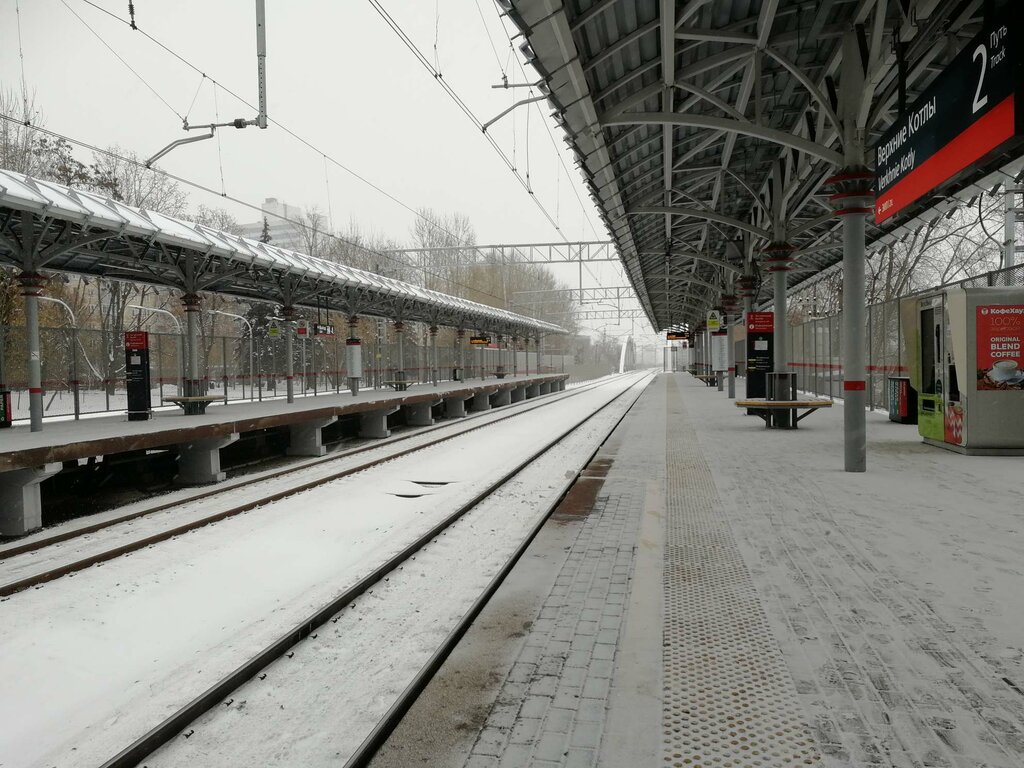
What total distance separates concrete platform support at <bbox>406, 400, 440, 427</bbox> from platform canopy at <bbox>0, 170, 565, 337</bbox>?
12.8 ft

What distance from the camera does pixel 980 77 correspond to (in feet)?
16.2

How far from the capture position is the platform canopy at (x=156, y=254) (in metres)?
10.8

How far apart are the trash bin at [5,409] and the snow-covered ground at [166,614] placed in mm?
7476

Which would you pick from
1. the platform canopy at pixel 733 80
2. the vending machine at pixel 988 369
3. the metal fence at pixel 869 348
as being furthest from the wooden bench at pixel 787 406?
the platform canopy at pixel 733 80

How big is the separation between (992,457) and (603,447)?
18.6ft

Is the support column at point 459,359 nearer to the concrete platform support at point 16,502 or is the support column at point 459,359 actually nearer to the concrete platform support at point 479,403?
the concrete platform support at point 479,403

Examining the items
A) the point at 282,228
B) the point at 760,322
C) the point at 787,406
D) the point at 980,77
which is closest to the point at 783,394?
the point at 787,406

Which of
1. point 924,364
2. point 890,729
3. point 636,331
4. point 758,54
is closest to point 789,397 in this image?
point 924,364

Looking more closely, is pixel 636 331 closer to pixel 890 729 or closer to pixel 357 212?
pixel 357 212

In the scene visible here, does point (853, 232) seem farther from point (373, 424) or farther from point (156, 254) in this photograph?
point (156, 254)

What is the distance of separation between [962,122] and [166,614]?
21.4 ft

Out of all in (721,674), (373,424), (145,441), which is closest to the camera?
(721,674)

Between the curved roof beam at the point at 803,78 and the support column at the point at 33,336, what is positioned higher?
the curved roof beam at the point at 803,78

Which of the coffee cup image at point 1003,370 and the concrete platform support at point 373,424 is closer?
the coffee cup image at point 1003,370
